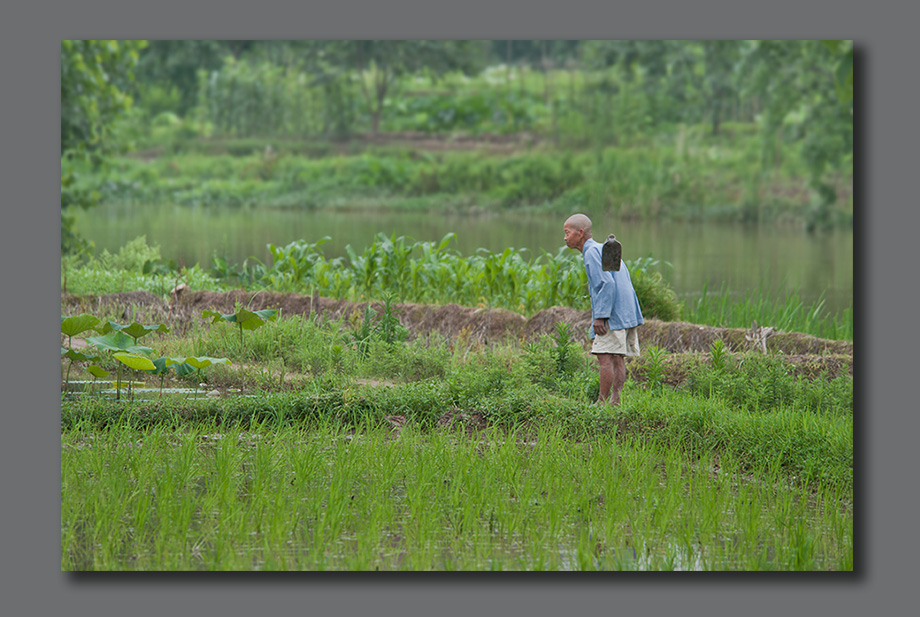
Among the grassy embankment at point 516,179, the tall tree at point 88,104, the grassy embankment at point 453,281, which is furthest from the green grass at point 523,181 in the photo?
the tall tree at point 88,104

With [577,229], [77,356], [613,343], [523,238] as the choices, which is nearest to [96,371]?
[77,356]

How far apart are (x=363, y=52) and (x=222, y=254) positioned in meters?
2.38

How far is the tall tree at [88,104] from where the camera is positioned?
17.6 ft

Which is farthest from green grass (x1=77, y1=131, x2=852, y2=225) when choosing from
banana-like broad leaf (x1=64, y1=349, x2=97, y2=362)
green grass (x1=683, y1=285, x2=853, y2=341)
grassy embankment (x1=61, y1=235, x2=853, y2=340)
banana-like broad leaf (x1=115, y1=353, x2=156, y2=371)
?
banana-like broad leaf (x1=115, y1=353, x2=156, y2=371)

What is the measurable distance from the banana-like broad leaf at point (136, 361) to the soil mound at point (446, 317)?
1.02 m

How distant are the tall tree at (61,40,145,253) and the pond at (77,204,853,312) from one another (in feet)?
1.00

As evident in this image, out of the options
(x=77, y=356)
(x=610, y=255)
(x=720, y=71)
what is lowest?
(x=77, y=356)

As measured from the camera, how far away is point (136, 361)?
15.1 feet

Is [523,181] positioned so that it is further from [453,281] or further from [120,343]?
[120,343]

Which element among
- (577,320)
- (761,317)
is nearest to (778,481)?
(577,320)

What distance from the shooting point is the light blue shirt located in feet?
15.6

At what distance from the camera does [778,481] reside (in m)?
4.16

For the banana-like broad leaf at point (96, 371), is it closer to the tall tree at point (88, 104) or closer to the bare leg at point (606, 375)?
the tall tree at point (88, 104)

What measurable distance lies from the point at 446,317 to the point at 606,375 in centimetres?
181
